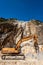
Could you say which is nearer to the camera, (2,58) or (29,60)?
(29,60)

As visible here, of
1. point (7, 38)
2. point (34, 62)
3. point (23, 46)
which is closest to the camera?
point (34, 62)

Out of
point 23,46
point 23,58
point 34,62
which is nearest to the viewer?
point 34,62

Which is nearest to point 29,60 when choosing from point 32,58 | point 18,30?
point 32,58

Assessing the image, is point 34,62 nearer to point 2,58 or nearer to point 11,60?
point 11,60

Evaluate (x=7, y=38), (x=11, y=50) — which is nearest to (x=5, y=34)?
(x=7, y=38)

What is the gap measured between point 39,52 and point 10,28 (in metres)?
6.35

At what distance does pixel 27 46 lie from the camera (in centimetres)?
749

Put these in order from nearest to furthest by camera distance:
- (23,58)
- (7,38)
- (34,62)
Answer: (34,62)
(23,58)
(7,38)

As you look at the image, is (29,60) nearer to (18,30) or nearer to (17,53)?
(17,53)

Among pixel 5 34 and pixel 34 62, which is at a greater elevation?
pixel 5 34

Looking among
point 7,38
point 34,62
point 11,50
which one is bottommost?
point 34,62

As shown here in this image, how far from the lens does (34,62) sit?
21.8 feet

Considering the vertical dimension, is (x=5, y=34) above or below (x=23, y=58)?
above

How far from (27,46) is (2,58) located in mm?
1091
